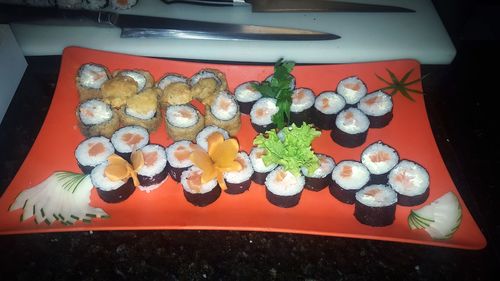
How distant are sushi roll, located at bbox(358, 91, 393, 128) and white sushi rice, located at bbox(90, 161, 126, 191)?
157cm

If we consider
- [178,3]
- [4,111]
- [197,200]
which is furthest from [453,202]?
[4,111]

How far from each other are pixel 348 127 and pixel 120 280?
61.0 inches

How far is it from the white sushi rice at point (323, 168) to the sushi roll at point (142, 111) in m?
1.00

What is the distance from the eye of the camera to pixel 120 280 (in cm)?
186

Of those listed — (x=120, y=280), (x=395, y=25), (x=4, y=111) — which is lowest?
(x=120, y=280)

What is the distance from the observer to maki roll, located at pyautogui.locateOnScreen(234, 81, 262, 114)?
8.62 feet

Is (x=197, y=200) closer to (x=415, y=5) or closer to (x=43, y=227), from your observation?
(x=43, y=227)

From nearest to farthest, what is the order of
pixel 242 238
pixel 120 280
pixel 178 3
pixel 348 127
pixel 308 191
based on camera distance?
pixel 120 280, pixel 242 238, pixel 308 191, pixel 348 127, pixel 178 3

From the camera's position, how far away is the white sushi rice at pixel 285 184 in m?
2.10

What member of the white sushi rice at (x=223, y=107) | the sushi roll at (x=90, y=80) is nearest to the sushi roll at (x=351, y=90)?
the white sushi rice at (x=223, y=107)

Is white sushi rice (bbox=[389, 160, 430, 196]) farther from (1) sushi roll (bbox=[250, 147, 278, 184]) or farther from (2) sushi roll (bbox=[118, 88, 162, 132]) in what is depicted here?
(2) sushi roll (bbox=[118, 88, 162, 132])

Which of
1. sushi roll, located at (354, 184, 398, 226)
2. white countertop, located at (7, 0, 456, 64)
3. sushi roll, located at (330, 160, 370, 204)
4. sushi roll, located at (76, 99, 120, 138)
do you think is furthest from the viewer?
white countertop, located at (7, 0, 456, 64)

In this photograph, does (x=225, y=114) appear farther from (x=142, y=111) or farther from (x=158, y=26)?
(x=158, y=26)

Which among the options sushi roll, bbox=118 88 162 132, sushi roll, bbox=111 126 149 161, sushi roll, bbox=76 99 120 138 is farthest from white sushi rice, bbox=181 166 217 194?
sushi roll, bbox=76 99 120 138
